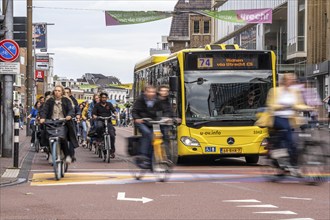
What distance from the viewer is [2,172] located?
1806 centimetres

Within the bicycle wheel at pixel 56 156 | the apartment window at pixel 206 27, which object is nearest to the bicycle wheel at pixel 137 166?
the bicycle wheel at pixel 56 156

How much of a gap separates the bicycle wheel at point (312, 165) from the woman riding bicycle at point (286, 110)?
6 centimetres

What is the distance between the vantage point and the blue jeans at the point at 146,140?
6.53m

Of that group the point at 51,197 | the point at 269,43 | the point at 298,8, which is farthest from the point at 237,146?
the point at 269,43

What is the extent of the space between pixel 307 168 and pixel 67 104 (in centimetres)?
873

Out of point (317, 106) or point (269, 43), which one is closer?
point (317, 106)

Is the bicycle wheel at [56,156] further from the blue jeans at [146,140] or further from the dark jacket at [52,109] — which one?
the blue jeans at [146,140]

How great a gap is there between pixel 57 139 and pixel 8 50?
23.1 feet

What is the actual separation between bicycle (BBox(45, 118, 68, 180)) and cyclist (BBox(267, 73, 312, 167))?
8.28 metres

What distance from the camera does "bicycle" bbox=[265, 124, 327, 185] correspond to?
14.8ft

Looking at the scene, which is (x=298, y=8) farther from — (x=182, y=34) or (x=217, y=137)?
(x=182, y=34)

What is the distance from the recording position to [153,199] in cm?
1450

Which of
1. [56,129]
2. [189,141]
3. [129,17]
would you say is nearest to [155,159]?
[56,129]

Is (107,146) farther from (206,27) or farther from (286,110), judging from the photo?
(206,27)
